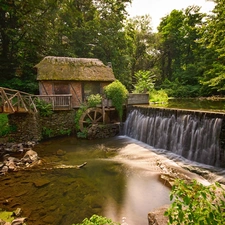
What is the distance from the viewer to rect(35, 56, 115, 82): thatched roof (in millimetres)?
15797

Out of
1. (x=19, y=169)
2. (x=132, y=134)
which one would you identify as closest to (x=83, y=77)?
(x=132, y=134)

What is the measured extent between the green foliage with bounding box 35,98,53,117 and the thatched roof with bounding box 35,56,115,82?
8.63ft

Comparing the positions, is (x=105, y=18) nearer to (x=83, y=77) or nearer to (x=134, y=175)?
(x=83, y=77)

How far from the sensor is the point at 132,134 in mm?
14547

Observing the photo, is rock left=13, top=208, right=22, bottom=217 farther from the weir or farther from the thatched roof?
the thatched roof

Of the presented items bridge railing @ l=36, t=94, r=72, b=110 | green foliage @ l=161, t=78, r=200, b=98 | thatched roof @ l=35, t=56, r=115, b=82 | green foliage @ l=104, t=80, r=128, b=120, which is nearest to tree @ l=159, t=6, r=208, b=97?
green foliage @ l=161, t=78, r=200, b=98

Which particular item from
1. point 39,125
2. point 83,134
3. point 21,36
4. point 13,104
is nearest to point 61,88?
point 39,125

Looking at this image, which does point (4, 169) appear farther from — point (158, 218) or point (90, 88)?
point (90, 88)

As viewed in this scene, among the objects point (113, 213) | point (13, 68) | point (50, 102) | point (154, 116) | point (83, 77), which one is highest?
point (13, 68)

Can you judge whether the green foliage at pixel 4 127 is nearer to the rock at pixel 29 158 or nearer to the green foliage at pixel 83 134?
the rock at pixel 29 158

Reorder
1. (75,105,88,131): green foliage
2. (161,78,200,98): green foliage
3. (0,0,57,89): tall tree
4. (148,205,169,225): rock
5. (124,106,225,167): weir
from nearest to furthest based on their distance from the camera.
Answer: (148,205,169,225): rock, (124,106,225,167): weir, (75,105,88,131): green foliage, (0,0,57,89): tall tree, (161,78,200,98): green foliage

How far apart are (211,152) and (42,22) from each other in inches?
804

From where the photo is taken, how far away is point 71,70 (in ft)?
54.8

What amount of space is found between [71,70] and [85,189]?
12626 mm
